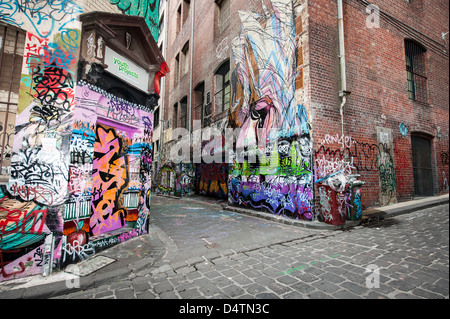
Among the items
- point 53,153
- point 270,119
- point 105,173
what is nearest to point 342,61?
point 270,119

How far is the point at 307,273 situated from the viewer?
3043 mm

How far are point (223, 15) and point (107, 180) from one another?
37.8 feet

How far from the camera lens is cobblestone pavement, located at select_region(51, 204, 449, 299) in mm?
2562

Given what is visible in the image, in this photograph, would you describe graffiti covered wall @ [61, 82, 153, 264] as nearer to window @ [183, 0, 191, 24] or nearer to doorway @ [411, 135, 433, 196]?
doorway @ [411, 135, 433, 196]

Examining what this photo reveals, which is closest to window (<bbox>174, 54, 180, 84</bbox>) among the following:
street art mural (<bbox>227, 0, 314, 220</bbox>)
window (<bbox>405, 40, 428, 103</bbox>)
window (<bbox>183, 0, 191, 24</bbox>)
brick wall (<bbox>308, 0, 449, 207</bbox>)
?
window (<bbox>183, 0, 191, 24</bbox>)

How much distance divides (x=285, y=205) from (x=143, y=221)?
4208mm

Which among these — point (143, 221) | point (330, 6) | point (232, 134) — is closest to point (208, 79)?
point (232, 134)

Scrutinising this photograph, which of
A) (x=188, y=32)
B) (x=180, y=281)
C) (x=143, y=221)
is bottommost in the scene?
(x=180, y=281)

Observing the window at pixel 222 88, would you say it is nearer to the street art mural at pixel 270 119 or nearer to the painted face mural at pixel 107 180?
the street art mural at pixel 270 119

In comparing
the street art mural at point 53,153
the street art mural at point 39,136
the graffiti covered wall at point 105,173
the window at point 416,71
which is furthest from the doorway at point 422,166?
the street art mural at point 39,136

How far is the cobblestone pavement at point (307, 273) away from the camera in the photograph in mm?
2562

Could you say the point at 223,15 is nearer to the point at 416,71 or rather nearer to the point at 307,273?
the point at 416,71

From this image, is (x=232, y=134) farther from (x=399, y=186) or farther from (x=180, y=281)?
(x=180, y=281)

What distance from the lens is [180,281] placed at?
9.77 ft
